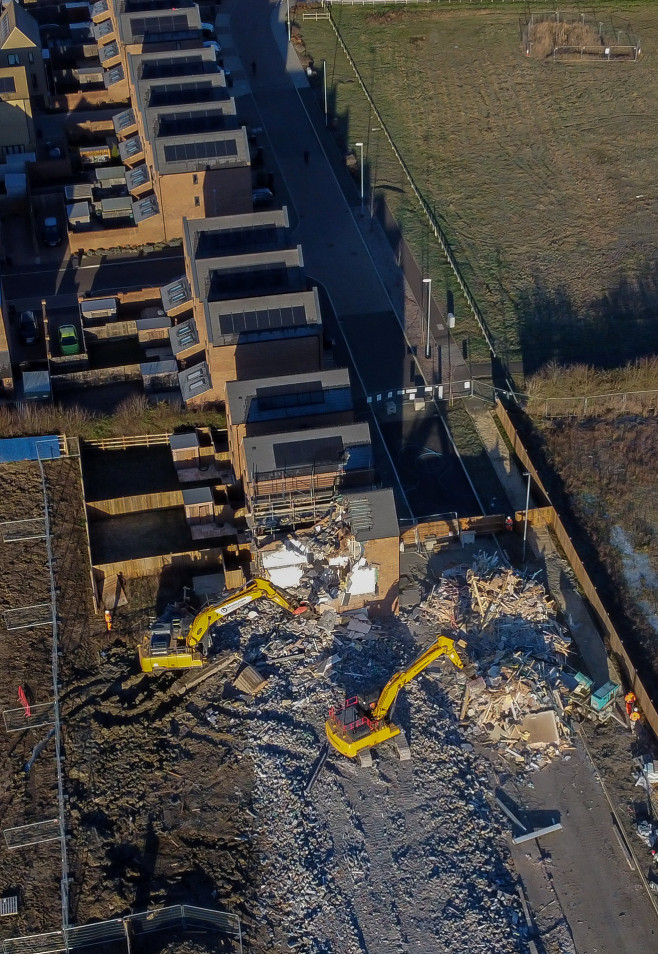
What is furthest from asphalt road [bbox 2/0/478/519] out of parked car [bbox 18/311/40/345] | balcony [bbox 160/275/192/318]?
balcony [bbox 160/275/192/318]

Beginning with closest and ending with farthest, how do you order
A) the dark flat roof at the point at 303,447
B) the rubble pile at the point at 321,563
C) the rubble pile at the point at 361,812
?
1. the rubble pile at the point at 361,812
2. the rubble pile at the point at 321,563
3. the dark flat roof at the point at 303,447

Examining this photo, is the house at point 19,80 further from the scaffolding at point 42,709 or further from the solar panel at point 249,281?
the scaffolding at point 42,709

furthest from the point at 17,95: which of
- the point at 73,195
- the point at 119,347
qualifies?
the point at 119,347

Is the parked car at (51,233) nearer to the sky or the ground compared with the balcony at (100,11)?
nearer to the ground

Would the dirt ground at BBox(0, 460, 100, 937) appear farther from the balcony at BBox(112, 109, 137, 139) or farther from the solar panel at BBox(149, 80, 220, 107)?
the balcony at BBox(112, 109, 137, 139)

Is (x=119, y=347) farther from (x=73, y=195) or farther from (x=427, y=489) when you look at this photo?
(x=427, y=489)

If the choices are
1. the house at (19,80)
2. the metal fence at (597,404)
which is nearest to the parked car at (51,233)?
the house at (19,80)
